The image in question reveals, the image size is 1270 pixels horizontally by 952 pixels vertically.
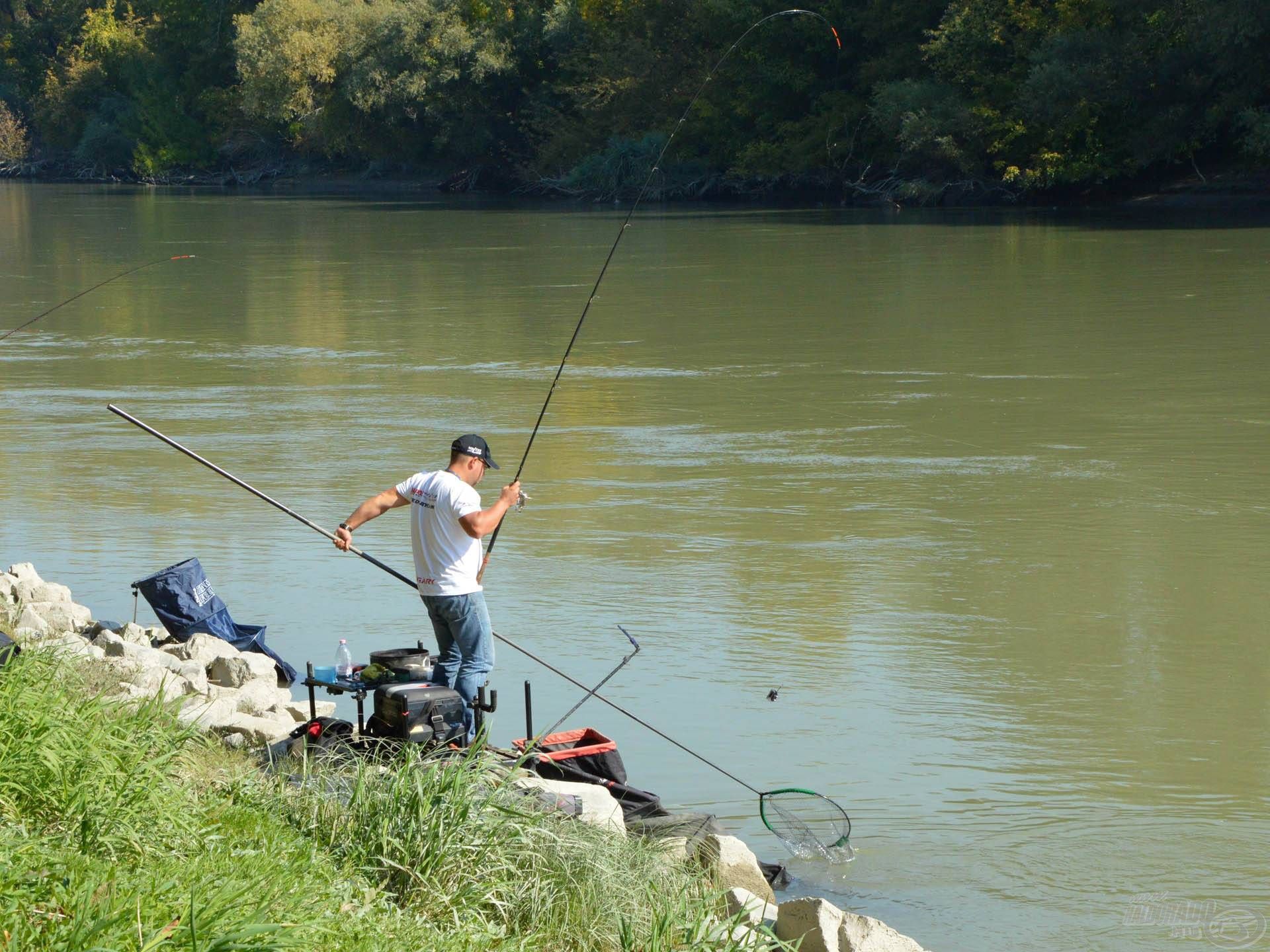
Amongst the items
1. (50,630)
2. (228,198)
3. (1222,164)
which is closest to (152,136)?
(228,198)

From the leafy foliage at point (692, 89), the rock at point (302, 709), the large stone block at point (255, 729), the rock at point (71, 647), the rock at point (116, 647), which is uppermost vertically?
the leafy foliage at point (692, 89)

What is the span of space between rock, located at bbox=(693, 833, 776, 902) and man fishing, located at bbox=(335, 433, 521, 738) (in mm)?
1108

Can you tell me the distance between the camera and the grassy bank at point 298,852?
3666mm

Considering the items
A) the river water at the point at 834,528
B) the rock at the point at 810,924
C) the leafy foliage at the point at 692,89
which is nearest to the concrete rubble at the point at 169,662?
the river water at the point at 834,528

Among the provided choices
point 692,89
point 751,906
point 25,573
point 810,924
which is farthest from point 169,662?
point 692,89

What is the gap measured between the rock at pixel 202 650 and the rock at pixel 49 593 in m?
0.91

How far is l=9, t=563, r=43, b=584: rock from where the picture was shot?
26.8 ft

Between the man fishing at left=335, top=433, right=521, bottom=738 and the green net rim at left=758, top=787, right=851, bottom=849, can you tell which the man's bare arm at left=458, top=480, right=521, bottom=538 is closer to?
the man fishing at left=335, top=433, right=521, bottom=738

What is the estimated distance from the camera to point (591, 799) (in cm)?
531

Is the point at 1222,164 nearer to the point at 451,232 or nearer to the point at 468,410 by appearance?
the point at 451,232

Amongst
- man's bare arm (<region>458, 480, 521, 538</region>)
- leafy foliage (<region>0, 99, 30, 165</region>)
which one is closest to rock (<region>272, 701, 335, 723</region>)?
man's bare arm (<region>458, 480, 521, 538</region>)

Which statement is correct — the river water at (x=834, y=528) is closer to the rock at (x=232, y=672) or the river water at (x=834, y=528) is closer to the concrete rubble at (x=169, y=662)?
the concrete rubble at (x=169, y=662)

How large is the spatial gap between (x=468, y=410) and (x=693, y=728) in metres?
7.66

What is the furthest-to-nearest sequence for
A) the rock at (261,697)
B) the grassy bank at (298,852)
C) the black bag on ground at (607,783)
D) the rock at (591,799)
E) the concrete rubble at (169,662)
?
1. the rock at (261,697)
2. the concrete rubble at (169,662)
3. the black bag on ground at (607,783)
4. the rock at (591,799)
5. the grassy bank at (298,852)
